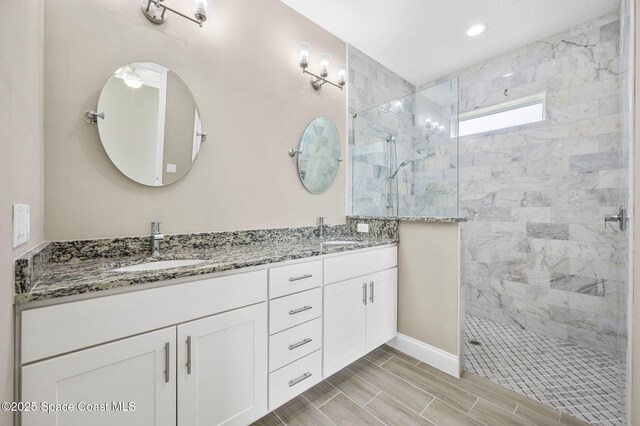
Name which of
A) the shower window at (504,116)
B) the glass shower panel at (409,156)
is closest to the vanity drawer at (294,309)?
the glass shower panel at (409,156)

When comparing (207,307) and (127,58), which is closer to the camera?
(207,307)

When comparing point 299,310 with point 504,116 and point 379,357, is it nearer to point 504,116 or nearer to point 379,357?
point 379,357

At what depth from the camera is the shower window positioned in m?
2.45

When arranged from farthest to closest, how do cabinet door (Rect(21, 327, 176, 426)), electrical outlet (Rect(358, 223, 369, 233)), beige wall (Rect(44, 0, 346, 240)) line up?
electrical outlet (Rect(358, 223, 369, 233)) → beige wall (Rect(44, 0, 346, 240)) → cabinet door (Rect(21, 327, 176, 426))

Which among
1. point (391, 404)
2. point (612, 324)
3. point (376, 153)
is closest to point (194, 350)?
point (391, 404)

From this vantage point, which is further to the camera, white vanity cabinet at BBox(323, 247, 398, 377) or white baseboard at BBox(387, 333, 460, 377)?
white baseboard at BBox(387, 333, 460, 377)

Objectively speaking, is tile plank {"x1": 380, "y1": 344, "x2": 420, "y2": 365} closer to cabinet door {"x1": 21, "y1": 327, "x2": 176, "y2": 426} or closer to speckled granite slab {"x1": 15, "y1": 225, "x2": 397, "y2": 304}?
speckled granite slab {"x1": 15, "y1": 225, "x2": 397, "y2": 304}

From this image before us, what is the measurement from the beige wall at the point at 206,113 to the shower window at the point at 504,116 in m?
1.48

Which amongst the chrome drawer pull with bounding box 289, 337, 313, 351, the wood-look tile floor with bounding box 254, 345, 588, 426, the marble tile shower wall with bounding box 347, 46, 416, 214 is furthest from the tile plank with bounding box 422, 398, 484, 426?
the marble tile shower wall with bounding box 347, 46, 416, 214

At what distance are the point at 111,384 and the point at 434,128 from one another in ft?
8.22

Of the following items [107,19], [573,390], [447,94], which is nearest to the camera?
[107,19]

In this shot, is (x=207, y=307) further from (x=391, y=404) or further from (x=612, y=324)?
(x=612, y=324)

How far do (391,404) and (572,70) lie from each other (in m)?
3.02

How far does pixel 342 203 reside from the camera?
2.49 meters
